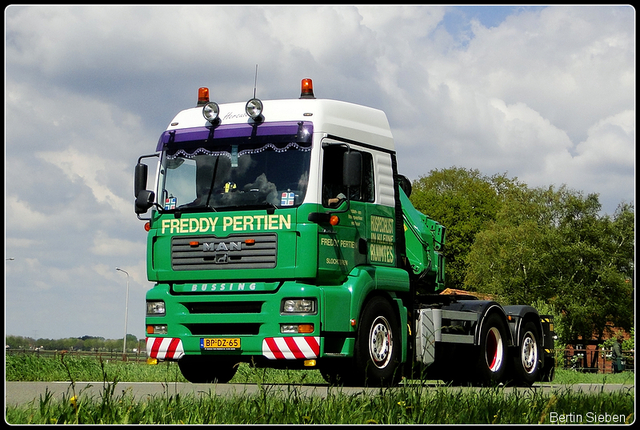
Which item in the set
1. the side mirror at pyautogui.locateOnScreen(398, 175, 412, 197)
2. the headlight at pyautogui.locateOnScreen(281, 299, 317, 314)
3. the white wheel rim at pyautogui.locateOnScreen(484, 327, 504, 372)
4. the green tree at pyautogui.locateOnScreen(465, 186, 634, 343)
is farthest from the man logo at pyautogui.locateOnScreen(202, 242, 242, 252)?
the green tree at pyautogui.locateOnScreen(465, 186, 634, 343)

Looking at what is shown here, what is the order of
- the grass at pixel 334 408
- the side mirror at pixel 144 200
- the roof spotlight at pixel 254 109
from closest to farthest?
the grass at pixel 334 408
the roof spotlight at pixel 254 109
the side mirror at pixel 144 200

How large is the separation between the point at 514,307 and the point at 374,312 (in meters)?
4.43

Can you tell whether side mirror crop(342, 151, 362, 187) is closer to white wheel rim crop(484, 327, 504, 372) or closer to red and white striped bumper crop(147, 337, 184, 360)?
red and white striped bumper crop(147, 337, 184, 360)

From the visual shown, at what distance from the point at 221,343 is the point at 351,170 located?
2850mm

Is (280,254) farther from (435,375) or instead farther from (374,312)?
(435,375)

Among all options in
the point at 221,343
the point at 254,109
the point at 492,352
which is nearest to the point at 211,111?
the point at 254,109

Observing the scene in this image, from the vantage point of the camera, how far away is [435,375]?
1531 centimetres

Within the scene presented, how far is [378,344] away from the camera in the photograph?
43.0 ft

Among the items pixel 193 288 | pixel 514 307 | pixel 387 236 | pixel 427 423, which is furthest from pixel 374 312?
pixel 427 423

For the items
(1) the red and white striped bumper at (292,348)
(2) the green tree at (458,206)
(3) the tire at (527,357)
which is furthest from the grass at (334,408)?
(2) the green tree at (458,206)

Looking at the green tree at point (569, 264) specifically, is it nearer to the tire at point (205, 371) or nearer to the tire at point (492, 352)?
the tire at point (492, 352)

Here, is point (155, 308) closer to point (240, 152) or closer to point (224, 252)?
point (224, 252)

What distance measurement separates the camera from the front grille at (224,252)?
12156 mm

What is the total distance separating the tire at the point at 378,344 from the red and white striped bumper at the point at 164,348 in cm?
240
